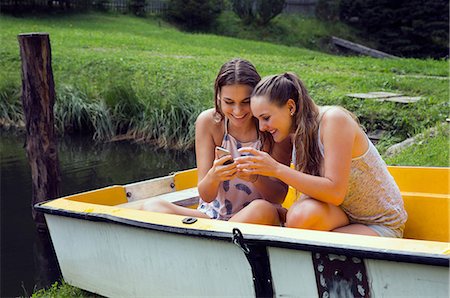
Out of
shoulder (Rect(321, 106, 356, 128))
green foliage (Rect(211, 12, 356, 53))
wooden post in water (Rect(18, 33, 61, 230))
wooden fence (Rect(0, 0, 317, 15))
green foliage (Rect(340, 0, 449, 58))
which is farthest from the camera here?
green foliage (Rect(211, 12, 356, 53))

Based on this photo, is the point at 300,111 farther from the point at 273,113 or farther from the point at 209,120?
the point at 209,120

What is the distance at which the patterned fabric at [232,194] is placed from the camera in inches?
163

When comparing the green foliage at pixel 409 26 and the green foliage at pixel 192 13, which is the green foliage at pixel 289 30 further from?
the green foliage at pixel 409 26

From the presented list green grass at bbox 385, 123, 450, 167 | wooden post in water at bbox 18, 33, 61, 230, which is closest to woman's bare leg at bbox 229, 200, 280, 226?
green grass at bbox 385, 123, 450, 167

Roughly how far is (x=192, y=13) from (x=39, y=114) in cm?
1840

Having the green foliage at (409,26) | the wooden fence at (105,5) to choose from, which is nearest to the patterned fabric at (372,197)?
the wooden fence at (105,5)

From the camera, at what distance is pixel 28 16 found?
21.8 meters

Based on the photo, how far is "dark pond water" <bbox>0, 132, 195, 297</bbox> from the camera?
609 cm

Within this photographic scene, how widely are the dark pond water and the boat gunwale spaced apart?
→ 1.98 meters

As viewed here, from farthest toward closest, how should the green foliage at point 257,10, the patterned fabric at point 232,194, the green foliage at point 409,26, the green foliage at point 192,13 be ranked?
the green foliage at point 257,10
the green foliage at point 192,13
the green foliage at point 409,26
the patterned fabric at point 232,194

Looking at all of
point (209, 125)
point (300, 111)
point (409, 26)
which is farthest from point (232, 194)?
point (409, 26)

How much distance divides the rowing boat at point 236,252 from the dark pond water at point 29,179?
1.40m

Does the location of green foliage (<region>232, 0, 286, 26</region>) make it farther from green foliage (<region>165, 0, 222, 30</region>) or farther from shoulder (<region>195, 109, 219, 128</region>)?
shoulder (<region>195, 109, 219, 128</region>)

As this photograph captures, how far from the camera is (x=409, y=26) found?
975 inches
